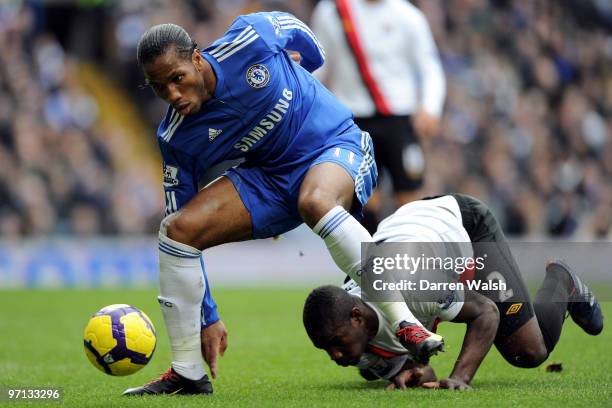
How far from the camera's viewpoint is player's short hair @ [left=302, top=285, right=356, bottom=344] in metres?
5.45

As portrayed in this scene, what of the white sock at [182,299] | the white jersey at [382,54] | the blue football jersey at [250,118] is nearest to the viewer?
the white sock at [182,299]

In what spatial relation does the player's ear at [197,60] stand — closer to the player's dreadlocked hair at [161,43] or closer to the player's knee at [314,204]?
the player's dreadlocked hair at [161,43]

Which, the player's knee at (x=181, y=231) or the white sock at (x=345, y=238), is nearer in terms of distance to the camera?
the white sock at (x=345, y=238)

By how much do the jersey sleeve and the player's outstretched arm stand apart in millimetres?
1871

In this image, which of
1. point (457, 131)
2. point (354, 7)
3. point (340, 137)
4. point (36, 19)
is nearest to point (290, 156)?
point (340, 137)

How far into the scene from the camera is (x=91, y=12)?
787 inches

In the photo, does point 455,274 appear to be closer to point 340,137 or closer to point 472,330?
point 472,330

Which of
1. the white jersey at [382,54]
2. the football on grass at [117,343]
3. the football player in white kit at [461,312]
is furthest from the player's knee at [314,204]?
the white jersey at [382,54]

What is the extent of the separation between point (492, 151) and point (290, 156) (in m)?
12.0

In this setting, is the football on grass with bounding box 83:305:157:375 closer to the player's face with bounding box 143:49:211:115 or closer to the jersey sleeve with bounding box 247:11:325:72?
the player's face with bounding box 143:49:211:115

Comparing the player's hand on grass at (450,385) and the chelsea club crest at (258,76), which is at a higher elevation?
the chelsea club crest at (258,76)

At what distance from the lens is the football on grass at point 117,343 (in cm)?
579

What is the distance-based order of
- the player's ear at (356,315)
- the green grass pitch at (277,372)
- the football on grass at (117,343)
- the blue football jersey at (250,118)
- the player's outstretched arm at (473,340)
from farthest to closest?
the blue football jersey at (250,118) < the football on grass at (117,343) < the player's outstretched arm at (473,340) < the player's ear at (356,315) < the green grass pitch at (277,372)

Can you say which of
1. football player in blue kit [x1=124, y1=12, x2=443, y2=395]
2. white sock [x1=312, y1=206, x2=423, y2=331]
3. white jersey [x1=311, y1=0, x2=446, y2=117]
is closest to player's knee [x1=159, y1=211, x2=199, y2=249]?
football player in blue kit [x1=124, y1=12, x2=443, y2=395]
